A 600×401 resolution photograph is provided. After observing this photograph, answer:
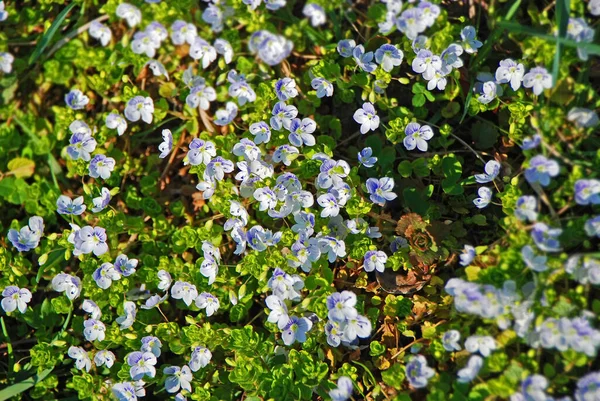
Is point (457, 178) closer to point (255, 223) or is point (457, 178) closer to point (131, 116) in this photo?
point (255, 223)

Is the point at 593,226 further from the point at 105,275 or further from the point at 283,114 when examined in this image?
the point at 105,275

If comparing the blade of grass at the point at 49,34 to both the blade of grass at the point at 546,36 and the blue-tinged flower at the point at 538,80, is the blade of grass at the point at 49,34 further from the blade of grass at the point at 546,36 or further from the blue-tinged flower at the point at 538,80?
the blue-tinged flower at the point at 538,80

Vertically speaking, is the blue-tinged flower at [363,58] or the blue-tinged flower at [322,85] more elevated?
the blue-tinged flower at [363,58]

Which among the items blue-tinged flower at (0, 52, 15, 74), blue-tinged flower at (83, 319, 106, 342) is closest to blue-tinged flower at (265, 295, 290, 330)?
blue-tinged flower at (83, 319, 106, 342)

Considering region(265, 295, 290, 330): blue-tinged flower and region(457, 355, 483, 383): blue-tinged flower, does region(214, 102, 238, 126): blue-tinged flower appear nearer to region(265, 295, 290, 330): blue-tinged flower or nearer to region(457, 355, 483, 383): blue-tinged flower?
region(265, 295, 290, 330): blue-tinged flower

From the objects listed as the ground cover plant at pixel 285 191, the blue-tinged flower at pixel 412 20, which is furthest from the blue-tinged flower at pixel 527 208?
the blue-tinged flower at pixel 412 20
